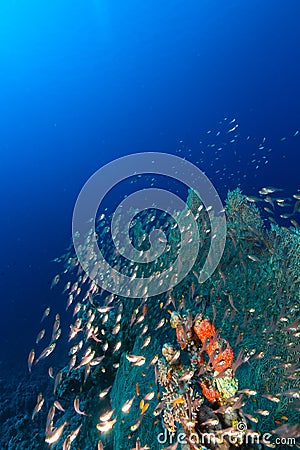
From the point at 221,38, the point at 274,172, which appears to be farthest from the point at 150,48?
the point at 274,172

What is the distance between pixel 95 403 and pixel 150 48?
108 meters

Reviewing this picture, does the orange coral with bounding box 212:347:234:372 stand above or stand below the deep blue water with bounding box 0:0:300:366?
below

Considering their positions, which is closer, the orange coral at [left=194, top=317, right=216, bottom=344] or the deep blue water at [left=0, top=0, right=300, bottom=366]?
the orange coral at [left=194, top=317, right=216, bottom=344]

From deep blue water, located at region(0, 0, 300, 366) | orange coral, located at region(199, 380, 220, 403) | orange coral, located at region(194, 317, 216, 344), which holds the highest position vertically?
deep blue water, located at region(0, 0, 300, 366)

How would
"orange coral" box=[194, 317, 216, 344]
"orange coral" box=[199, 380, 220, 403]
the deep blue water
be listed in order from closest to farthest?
"orange coral" box=[199, 380, 220, 403] < "orange coral" box=[194, 317, 216, 344] < the deep blue water

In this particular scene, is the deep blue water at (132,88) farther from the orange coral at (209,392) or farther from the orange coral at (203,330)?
the orange coral at (209,392)

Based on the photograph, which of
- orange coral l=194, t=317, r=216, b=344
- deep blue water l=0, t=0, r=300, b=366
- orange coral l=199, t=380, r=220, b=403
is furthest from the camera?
deep blue water l=0, t=0, r=300, b=366

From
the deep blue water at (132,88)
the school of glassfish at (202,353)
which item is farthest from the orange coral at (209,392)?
the deep blue water at (132,88)

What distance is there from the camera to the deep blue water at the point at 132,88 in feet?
220

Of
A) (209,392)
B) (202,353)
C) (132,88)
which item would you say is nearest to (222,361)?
(202,353)

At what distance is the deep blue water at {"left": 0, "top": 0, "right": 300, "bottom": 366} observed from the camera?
2638 inches

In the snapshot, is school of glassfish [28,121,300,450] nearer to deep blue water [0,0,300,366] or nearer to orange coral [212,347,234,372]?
orange coral [212,347,234,372]

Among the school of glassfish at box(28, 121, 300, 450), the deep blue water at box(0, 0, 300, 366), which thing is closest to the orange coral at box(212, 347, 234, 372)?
the school of glassfish at box(28, 121, 300, 450)

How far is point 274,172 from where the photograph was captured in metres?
54.5
